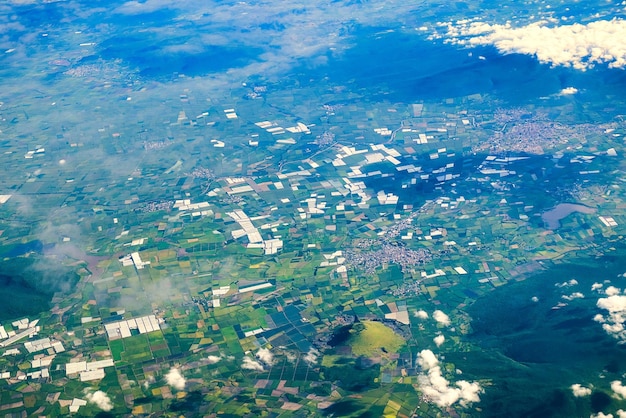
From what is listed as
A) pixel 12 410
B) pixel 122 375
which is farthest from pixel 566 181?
pixel 12 410

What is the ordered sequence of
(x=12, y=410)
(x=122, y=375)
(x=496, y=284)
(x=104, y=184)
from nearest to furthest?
(x=12, y=410) → (x=122, y=375) → (x=496, y=284) → (x=104, y=184)

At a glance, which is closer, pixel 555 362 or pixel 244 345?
pixel 555 362

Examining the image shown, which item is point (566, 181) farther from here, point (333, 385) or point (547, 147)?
point (333, 385)

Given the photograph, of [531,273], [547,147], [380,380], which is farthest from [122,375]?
[547,147]

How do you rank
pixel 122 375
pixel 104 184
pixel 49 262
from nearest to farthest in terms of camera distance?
pixel 122 375
pixel 49 262
pixel 104 184

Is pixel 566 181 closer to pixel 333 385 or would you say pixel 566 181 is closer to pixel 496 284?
pixel 496 284

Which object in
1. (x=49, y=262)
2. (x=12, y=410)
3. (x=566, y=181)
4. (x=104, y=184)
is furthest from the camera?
(x=104, y=184)
